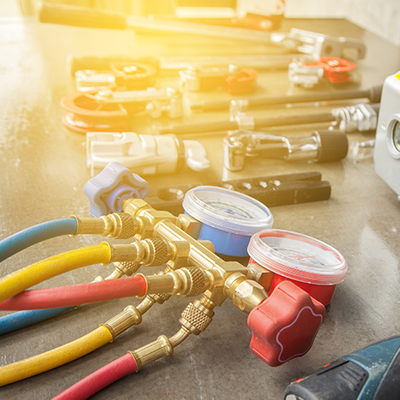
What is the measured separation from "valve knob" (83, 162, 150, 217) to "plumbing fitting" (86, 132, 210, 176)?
0.65ft

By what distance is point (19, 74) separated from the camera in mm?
1728

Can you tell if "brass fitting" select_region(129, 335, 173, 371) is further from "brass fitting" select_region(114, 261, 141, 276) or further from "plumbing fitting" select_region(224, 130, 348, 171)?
"plumbing fitting" select_region(224, 130, 348, 171)

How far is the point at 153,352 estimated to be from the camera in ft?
1.74

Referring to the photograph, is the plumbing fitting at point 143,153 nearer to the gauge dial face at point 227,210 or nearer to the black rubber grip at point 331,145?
the gauge dial face at point 227,210

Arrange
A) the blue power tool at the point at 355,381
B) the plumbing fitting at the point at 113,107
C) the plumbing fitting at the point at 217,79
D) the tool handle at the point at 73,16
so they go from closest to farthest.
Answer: the blue power tool at the point at 355,381 < the plumbing fitting at the point at 113,107 < the plumbing fitting at the point at 217,79 < the tool handle at the point at 73,16

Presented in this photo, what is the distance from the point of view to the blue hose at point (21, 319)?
0.58 meters

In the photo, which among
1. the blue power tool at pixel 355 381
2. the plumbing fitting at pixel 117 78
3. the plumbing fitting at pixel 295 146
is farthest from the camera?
the plumbing fitting at pixel 117 78

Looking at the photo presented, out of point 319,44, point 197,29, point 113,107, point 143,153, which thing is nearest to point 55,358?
point 143,153

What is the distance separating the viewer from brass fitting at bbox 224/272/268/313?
52cm

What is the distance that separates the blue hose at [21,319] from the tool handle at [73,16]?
1.56 meters

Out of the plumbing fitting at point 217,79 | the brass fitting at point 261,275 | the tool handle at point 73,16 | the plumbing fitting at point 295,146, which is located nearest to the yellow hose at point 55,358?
the brass fitting at point 261,275

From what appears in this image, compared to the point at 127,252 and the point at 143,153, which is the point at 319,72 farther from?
the point at 127,252

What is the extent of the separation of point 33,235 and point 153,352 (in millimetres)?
209

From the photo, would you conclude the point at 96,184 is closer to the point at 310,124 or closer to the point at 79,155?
the point at 79,155
